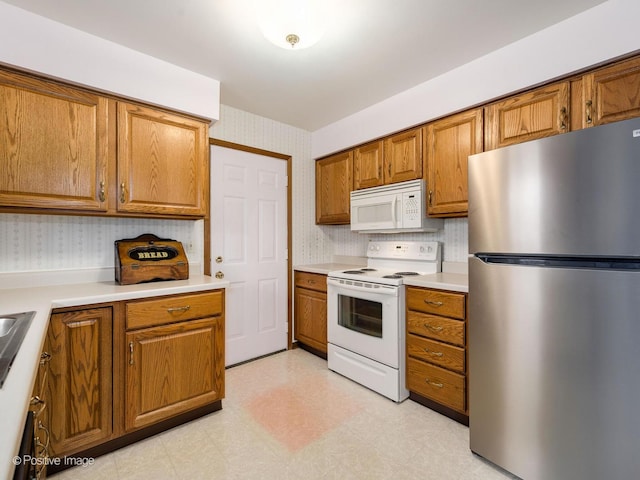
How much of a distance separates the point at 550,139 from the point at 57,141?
2.56 meters

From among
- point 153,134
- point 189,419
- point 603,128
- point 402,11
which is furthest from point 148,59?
point 603,128

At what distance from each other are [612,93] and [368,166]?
1723 mm

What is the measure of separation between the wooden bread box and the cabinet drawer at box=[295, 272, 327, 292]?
1272 mm

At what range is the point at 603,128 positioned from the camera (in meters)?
1.26

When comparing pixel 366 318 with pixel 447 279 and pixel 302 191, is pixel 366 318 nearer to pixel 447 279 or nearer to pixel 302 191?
pixel 447 279

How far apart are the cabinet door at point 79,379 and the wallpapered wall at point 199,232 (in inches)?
25.8

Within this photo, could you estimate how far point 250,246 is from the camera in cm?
309

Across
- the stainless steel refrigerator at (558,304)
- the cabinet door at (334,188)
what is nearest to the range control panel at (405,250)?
the cabinet door at (334,188)

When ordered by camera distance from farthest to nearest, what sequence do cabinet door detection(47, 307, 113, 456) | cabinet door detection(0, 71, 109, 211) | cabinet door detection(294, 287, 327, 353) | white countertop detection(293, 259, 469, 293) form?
cabinet door detection(294, 287, 327, 353) < white countertop detection(293, 259, 469, 293) < cabinet door detection(0, 71, 109, 211) < cabinet door detection(47, 307, 113, 456)

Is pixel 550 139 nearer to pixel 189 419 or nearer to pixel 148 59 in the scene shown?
pixel 148 59

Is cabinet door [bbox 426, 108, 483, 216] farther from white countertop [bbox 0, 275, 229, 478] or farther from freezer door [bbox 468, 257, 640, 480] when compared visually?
white countertop [bbox 0, 275, 229, 478]

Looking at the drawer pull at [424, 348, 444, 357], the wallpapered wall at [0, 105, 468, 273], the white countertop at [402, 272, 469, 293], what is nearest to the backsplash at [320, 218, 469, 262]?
the wallpapered wall at [0, 105, 468, 273]

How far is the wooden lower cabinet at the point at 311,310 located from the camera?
3.07 metres

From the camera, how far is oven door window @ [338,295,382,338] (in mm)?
2455
